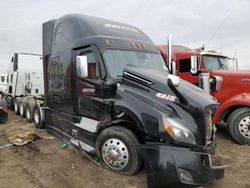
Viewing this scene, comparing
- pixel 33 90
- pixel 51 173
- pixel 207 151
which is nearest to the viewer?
pixel 207 151

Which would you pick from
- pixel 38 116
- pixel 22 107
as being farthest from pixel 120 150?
pixel 22 107

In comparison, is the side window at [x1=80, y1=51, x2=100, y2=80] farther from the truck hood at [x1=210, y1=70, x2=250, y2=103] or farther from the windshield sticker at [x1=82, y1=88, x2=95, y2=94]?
the truck hood at [x1=210, y1=70, x2=250, y2=103]

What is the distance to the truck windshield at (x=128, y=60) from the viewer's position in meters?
5.29

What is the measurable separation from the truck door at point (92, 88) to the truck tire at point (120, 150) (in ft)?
2.21

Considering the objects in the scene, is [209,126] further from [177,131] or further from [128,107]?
[128,107]

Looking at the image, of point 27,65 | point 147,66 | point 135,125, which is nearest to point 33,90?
point 27,65

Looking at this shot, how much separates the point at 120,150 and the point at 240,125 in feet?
11.1

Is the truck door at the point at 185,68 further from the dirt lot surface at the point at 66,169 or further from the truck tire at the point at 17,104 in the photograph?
the truck tire at the point at 17,104

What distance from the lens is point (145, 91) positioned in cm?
448

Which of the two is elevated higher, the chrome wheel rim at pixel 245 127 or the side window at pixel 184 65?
the side window at pixel 184 65

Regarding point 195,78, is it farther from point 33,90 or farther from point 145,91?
point 33,90

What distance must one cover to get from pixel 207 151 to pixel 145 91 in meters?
1.29

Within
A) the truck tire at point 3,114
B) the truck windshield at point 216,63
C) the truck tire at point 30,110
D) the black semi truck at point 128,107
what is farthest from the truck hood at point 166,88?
the truck tire at point 3,114

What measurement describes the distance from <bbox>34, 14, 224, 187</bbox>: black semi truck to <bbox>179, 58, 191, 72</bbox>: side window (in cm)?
317
